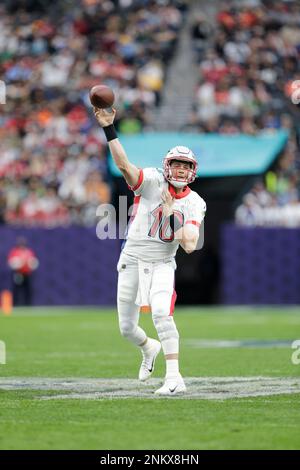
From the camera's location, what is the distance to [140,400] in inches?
292

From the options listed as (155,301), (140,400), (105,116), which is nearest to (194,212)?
(155,301)

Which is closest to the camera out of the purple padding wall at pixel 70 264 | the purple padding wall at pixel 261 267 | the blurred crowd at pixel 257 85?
the blurred crowd at pixel 257 85

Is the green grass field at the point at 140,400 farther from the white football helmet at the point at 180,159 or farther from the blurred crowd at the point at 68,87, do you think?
the blurred crowd at the point at 68,87

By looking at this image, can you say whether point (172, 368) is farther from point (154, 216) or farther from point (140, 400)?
point (154, 216)

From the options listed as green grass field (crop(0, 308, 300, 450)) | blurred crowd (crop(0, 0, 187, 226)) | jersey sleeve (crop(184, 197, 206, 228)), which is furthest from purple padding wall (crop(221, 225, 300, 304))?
jersey sleeve (crop(184, 197, 206, 228))

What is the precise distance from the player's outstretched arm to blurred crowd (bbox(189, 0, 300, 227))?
13284mm

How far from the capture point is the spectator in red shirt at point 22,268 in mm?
22188

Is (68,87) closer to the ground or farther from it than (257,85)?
farther from it

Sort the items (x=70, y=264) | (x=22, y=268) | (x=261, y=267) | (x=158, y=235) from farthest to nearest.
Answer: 1. (x=70, y=264)
2. (x=261, y=267)
3. (x=22, y=268)
4. (x=158, y=235)

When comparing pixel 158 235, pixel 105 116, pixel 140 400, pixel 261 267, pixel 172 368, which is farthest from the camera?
pixel 261 267

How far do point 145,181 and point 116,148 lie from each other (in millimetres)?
453

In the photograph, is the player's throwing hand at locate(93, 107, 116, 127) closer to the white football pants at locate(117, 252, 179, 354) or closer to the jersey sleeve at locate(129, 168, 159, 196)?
the jersey sleeve at locate(129, 168, 159, 196)

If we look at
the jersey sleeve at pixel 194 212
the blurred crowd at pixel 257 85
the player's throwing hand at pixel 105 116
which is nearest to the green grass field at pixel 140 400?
the jersey sleeve at pixel 194 212
